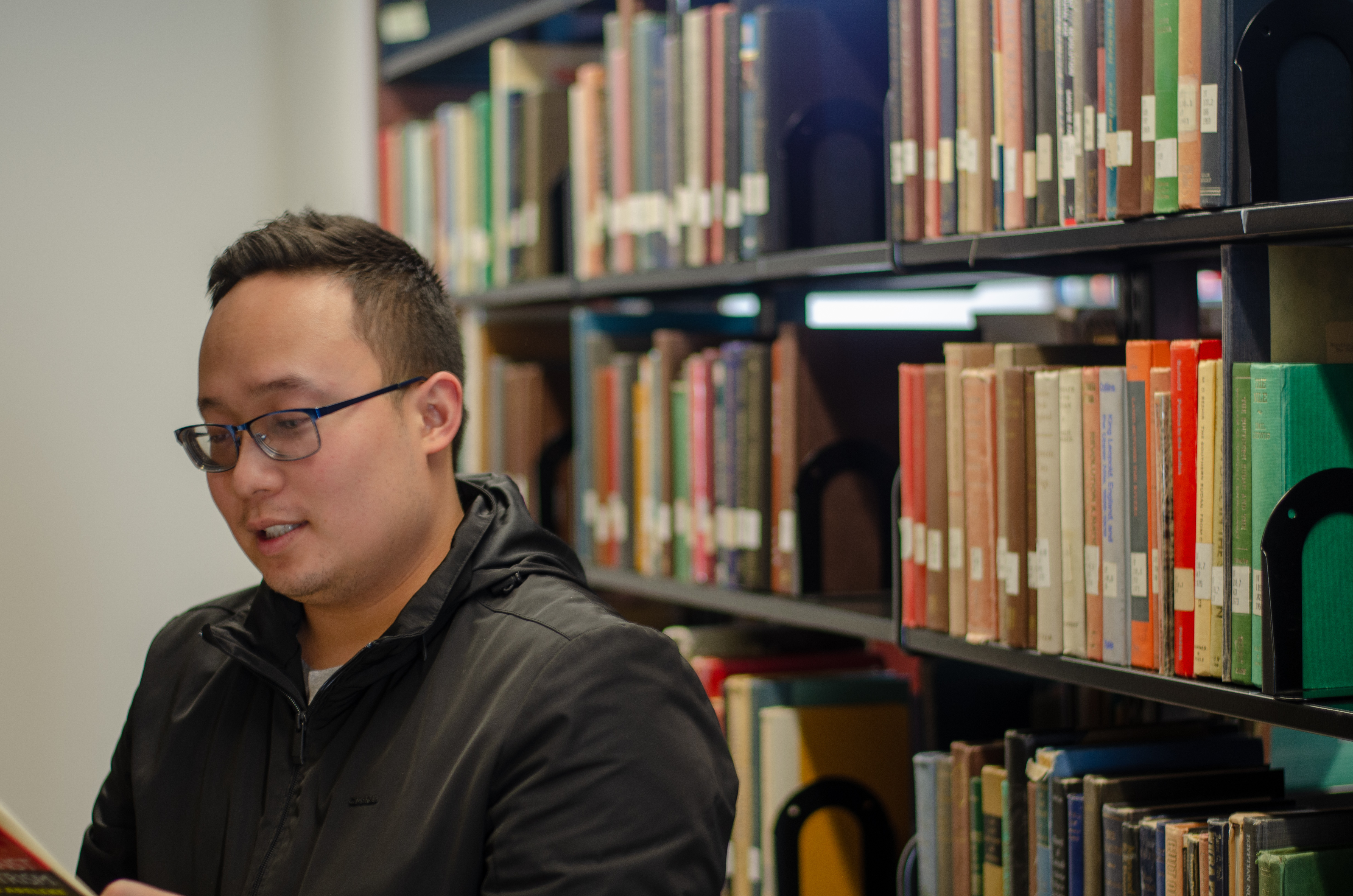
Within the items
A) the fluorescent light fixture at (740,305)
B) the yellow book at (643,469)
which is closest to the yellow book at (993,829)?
the yellow book at (643,469)

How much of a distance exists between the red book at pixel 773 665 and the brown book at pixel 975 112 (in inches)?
29.3

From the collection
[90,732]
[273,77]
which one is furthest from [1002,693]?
[273,77]

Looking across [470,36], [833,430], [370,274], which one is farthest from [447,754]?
[470,36]

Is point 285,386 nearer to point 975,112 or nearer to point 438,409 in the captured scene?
point 438,409

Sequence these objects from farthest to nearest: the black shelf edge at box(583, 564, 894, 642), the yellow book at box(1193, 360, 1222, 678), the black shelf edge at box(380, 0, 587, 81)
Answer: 1. the black shelf edge at box(380, 0, 587, 81)
2. the black shelf edge at box(583, 564, 894, 642)
3. the yellow book at box(1193, 360, 1222, 678)

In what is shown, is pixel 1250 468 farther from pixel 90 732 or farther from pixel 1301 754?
pixel 90 732

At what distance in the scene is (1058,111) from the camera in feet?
4.67

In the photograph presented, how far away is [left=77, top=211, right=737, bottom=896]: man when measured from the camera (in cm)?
113

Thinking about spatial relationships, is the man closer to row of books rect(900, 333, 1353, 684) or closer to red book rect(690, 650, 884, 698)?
row of books rect(900, 333, 1353, 684)

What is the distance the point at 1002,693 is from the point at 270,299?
1.08m

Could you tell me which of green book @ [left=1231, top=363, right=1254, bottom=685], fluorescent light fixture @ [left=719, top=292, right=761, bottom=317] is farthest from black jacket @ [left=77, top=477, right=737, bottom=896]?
fluorescent light fixture @ [left=719, top=292, right=761, bottom=317]

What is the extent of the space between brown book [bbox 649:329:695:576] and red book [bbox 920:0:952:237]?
63 centimetres

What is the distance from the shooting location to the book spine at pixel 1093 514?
135 cm

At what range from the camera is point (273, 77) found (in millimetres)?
3441
